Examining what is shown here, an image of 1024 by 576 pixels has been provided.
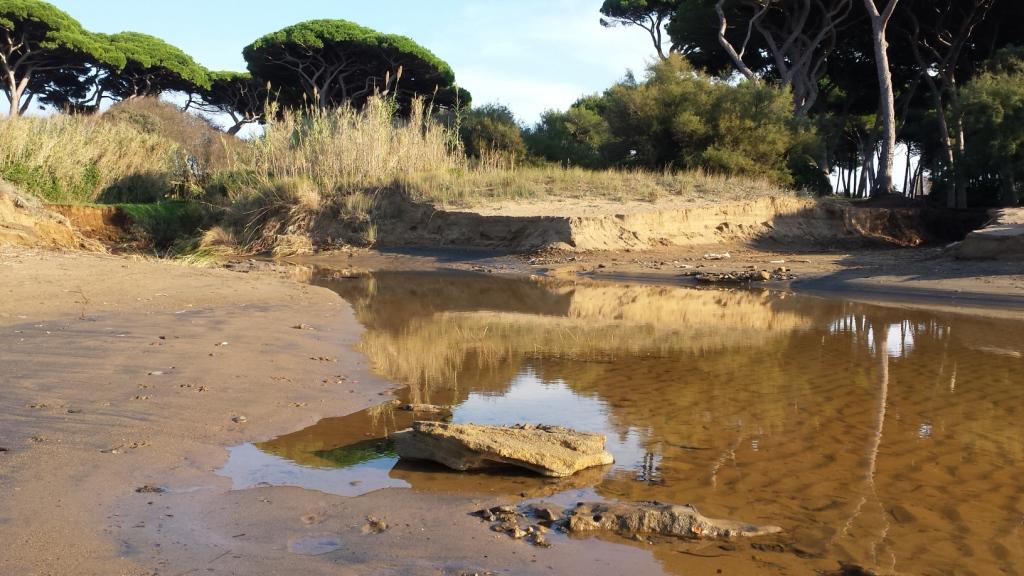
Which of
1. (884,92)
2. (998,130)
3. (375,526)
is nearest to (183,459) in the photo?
(375,526)

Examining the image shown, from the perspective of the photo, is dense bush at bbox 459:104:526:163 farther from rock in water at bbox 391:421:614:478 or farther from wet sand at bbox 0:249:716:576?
rock in water at bbox 391:421:614:478

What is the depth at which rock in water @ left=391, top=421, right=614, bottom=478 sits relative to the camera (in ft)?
12.6

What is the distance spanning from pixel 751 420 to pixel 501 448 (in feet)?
6.04

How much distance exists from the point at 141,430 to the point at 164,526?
1161 mm

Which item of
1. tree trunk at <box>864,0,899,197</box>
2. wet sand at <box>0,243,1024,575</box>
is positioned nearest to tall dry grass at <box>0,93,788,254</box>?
tree trunk at <box>864,0,899,197</box>

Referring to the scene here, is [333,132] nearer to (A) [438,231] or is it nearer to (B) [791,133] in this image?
(A) [438,231]

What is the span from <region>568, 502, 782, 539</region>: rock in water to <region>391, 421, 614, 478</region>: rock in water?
50 centimetres

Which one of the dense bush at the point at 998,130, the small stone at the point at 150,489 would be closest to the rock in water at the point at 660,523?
the small stone at the point at 150,489

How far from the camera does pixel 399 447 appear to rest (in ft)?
13.3

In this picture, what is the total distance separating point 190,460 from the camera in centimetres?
378

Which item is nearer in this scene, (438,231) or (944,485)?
(944,485)

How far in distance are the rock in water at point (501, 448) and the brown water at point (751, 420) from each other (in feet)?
0.23

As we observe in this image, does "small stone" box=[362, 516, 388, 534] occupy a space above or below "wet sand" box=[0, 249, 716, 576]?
below

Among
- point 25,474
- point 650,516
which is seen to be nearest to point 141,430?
point 25,474
